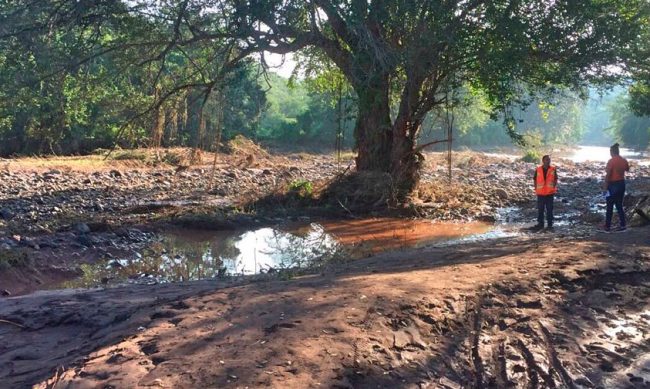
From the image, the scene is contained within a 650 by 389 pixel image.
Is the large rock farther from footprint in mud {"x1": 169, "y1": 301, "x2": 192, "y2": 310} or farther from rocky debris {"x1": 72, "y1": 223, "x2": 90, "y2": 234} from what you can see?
footprint in mud {"x1": 169, "y1": 301, "x2": 192, "y2": 310}

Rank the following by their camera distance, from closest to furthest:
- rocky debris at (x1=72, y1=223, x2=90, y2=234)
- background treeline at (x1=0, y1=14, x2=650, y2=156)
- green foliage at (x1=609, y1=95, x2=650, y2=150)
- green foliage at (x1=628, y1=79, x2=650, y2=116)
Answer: rocky debris at (x1=72, y1=223, x2=90, y2=234) → background treeline at (x1=0, y1=14, x2=650, y2=156) → green foliage at (x1=628, y1=79, x2=650, y2=116) → green foliage at (x1=609, y1=95, x2=650, y2=150)

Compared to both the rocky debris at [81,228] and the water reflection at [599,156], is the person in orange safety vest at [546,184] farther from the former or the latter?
the water reflection at [599,156]

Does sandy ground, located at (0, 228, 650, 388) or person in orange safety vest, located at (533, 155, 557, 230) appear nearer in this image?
sandy ground, located at (0, 228, 650, 388)

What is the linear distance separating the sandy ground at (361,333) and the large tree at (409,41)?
569 cm

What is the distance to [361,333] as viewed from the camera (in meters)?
4.52

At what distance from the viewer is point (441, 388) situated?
4133 millimetres

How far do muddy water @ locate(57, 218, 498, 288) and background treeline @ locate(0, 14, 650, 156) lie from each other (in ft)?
8.33

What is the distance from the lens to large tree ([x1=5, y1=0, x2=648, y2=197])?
11.0 m

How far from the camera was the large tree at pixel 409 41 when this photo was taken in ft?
36.0

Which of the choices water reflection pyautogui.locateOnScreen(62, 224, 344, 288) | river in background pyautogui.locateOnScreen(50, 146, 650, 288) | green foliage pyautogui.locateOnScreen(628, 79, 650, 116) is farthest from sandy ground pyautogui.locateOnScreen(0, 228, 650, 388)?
green foliage pyautogui.locateOnScreen(628, 79, 650, 116)

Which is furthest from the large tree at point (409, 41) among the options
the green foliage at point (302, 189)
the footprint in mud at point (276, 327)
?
the footprint in mud at point (276, 327)

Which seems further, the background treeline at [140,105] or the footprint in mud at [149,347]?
the background treeline at [140,105]

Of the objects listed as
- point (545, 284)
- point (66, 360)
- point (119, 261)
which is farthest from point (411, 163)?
point (66, 360)

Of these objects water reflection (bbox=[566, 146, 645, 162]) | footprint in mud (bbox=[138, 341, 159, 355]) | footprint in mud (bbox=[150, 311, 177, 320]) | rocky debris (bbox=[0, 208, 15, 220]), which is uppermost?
footprint in mud (bbox=[150, 311, 177, 320])
